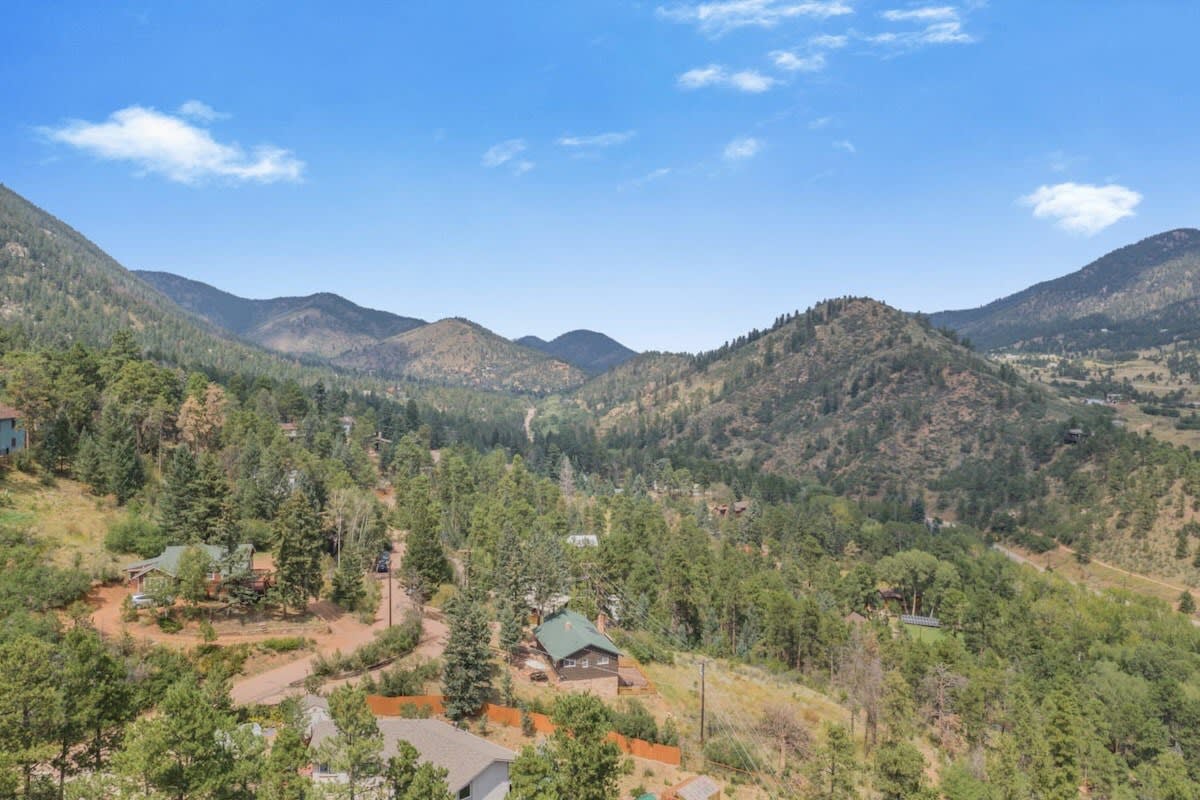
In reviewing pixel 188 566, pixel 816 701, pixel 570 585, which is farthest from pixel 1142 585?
pixel 188 566

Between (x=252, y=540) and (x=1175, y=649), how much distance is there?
100m

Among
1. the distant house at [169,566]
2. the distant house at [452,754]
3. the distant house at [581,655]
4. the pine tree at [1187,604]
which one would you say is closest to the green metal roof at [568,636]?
the distant house at [581,655]

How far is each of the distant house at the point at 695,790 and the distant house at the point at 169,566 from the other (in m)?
33.8

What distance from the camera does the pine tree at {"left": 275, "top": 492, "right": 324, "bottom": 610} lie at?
161 ft

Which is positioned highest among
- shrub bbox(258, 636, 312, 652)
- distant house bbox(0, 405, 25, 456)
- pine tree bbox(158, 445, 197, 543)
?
distant house bbox(0, 405, 25, 456)

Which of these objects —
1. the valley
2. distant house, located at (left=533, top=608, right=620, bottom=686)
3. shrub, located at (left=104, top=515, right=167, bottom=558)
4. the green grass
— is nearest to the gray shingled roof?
the valley

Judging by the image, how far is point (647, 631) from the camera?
6825 cm

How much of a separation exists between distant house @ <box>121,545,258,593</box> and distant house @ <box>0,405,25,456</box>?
22939 mm

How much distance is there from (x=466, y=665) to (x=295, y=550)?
56.9ft

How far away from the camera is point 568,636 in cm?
5253

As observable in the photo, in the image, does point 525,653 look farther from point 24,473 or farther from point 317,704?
point 24,473

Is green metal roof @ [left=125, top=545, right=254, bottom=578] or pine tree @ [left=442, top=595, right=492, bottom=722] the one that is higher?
green metal roof @ [left=125, top=545, right=254, bottom=578]

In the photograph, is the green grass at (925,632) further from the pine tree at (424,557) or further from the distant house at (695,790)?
the distant house at (695,790)

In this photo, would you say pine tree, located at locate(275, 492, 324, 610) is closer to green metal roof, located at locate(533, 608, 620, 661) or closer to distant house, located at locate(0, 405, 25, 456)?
green metal roof, located at locate(533, 608, 620, 661)
